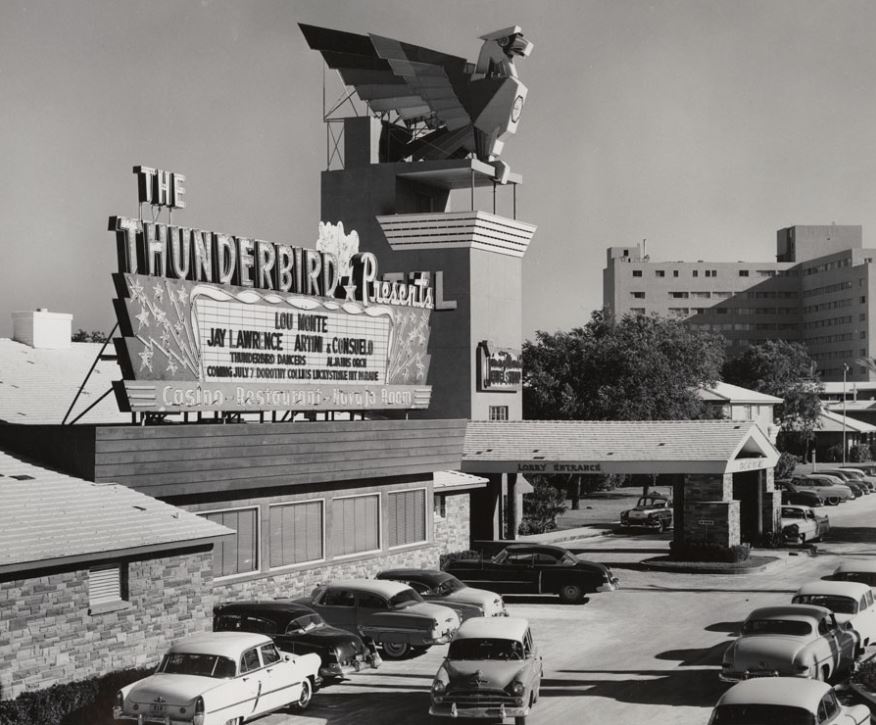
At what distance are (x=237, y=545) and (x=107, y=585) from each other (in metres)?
6.88

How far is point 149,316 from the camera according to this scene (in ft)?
88.1

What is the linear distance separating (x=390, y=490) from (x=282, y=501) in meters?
5.35

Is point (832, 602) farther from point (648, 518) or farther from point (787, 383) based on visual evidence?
point (787, 383)

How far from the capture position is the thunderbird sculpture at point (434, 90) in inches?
2111

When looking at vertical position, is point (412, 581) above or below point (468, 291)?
below

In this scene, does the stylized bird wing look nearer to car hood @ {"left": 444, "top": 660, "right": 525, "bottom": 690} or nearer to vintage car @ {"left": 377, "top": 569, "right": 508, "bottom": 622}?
vintage car @ {"left": 377, "top": 569, "right": 508, "bottom": 622}

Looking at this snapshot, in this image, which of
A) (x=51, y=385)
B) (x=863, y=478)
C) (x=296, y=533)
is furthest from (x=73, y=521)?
(x=863, y=478)

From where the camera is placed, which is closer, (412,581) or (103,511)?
(103,511)

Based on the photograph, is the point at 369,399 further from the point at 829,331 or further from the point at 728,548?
the point at 829,331

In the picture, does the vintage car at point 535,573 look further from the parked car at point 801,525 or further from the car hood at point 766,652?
the parked car at point 801,525

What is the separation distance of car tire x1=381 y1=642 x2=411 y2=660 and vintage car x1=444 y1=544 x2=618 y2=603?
8640 millimetres

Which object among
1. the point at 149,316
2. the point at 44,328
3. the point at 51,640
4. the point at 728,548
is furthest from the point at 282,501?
the point at 728,548

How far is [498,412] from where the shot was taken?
5312cm

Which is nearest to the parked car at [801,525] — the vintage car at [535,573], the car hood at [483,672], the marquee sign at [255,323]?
the vintage car at [535,573]
